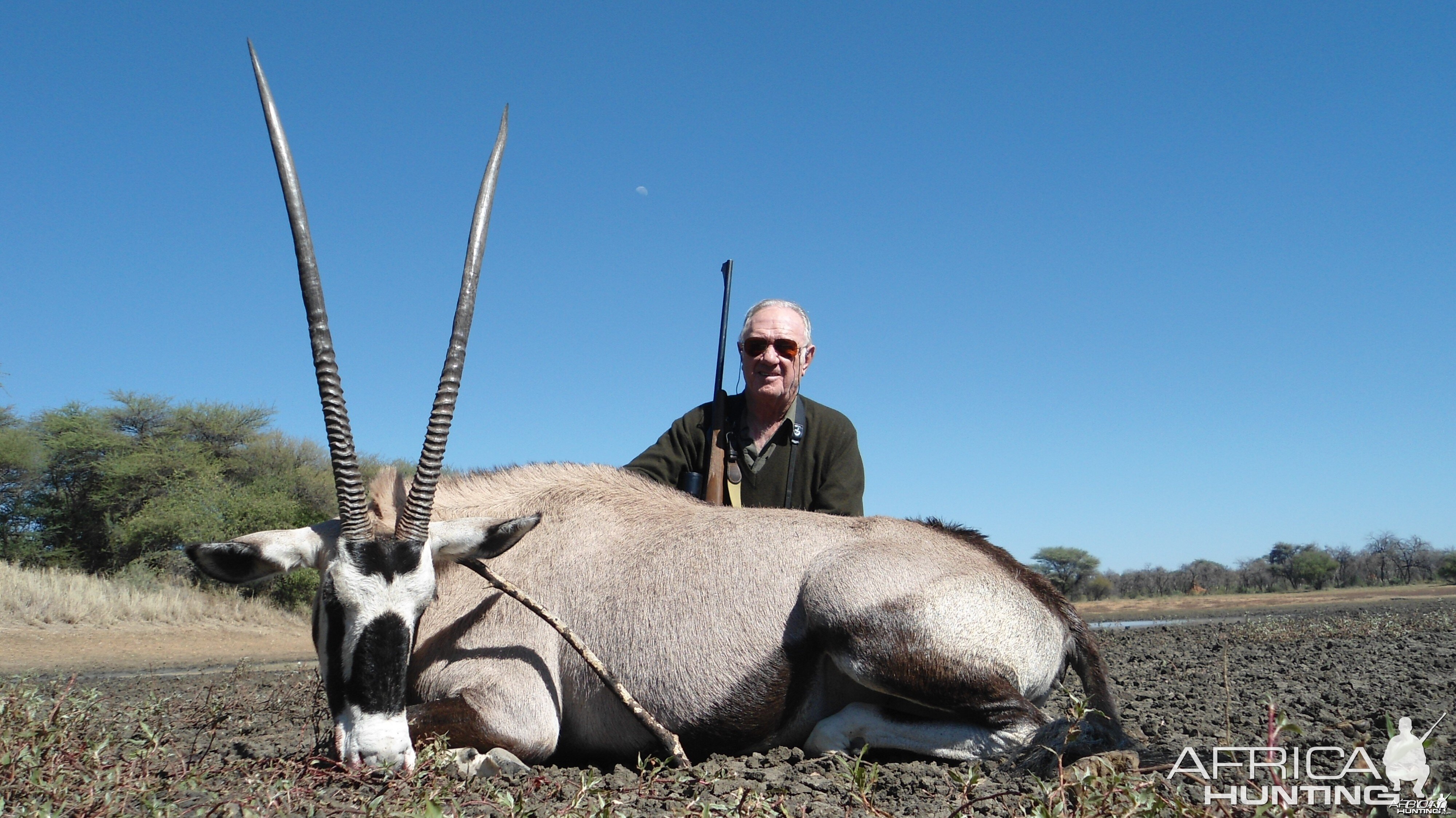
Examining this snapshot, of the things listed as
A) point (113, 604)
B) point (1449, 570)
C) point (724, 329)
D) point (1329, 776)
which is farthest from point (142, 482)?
point (1449, 570)

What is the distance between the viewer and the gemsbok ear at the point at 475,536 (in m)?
4.29

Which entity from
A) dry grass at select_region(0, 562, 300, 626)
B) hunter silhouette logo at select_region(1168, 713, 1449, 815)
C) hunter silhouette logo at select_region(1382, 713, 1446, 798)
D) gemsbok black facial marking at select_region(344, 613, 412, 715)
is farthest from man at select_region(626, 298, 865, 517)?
dry grass at select_region(0, 562, 300, 626)

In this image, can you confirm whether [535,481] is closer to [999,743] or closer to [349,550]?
[349,550]

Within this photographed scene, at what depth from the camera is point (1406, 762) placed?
133 inches

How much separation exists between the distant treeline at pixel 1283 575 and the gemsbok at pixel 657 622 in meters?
34.4

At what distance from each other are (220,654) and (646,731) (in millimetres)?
13871

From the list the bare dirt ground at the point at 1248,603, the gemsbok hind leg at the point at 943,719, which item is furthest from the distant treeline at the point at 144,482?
the gemsbok hind leg at the point at 943,719

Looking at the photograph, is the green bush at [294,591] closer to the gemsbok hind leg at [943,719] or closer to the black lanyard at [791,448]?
the black lanyard at [791,448]

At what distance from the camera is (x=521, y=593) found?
4277 millimetres

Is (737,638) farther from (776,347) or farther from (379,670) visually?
(776,347)

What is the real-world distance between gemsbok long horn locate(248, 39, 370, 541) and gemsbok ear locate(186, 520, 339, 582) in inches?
7.0

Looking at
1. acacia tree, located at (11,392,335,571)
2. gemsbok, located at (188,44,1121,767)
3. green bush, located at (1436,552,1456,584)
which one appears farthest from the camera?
green bush, located at (1436,552,1456,584)

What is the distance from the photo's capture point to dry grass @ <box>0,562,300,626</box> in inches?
651

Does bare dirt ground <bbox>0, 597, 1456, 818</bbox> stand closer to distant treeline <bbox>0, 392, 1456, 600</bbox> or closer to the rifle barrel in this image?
the rifle barrel
